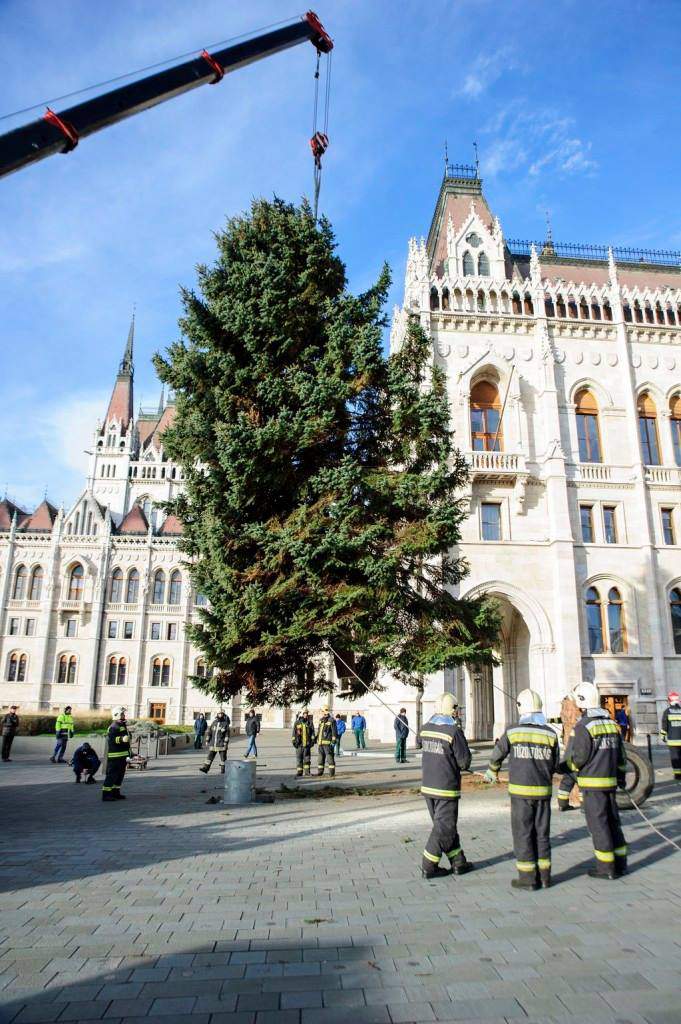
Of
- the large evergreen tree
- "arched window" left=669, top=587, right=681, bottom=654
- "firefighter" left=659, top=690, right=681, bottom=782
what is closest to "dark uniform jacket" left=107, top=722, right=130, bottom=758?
the large evergreen tree

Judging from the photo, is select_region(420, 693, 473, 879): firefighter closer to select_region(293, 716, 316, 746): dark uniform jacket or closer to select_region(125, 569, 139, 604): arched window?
select_region(293, 716, 316, 746): dark uniform jacket

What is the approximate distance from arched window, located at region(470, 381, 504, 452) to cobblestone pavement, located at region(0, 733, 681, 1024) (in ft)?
70.3

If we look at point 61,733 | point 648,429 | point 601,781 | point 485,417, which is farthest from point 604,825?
point 648,429

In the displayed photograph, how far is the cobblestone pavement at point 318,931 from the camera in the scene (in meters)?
3.99

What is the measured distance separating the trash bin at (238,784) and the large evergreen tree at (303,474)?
6.35 ft

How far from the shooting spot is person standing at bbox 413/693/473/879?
22.9 feet

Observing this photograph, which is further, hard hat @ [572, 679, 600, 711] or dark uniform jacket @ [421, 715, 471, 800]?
hard hat @ [572, 679, 600, 711]

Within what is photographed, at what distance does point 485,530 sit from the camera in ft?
93.6

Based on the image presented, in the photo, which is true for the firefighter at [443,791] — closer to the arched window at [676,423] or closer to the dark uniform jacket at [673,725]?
the dark uniform jacket at [673,725]

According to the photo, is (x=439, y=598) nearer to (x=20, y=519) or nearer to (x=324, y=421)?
(x=324, y=421)

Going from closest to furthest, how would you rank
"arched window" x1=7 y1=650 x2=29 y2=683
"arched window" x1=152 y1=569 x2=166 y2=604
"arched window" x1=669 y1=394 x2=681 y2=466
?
"arched window" x1=669 y1=394 x2=681 y2=466 < "arched window" x1=7 y1=650 x2=29 y2=683 < "arched window" x1=152 y1=569 x2=166 y2=604

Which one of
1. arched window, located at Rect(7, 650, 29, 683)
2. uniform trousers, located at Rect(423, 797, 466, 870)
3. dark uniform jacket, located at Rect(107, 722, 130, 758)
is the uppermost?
arched window, located at Rect(7, 650, 29, 683)

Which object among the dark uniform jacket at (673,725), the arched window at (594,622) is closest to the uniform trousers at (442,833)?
the dark uniform jacket at (673,725)

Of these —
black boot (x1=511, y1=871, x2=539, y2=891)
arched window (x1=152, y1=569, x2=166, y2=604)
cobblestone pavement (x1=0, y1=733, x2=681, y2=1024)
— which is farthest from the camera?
arched window (x1=152, y1=569, x2=166, y2=604)
